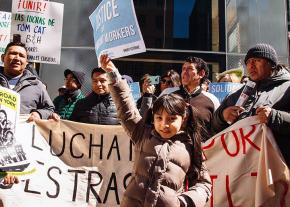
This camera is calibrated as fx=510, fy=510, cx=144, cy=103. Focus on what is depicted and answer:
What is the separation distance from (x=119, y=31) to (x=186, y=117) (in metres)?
2.06

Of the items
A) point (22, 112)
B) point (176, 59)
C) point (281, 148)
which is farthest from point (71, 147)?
point (176, 59)

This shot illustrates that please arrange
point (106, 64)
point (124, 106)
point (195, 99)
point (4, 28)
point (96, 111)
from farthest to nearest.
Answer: point (4, 28), point (96, 111), point (195, 99), point (106, 64), point (124, 106)

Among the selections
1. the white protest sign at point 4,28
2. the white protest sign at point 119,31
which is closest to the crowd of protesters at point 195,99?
the white protest sign at point 119,31

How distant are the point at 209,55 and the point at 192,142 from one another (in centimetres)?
1001

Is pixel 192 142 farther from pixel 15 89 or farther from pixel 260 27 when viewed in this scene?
pixel 260 27

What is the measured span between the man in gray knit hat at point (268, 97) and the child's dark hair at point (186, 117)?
655 mm

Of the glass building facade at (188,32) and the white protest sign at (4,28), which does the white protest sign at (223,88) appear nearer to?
the white protest sign at (4,28)

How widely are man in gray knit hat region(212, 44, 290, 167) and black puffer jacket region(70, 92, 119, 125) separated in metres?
1.29

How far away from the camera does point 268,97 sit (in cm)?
393

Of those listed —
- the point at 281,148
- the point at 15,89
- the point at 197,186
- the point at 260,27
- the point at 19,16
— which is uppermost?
the point at 260,27

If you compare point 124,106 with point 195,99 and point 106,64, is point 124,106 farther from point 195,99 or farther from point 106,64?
point 195,99

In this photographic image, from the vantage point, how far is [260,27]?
1310cm

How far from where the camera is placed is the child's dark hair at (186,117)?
3.26 metres

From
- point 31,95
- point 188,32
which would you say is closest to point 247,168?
point 31,95
